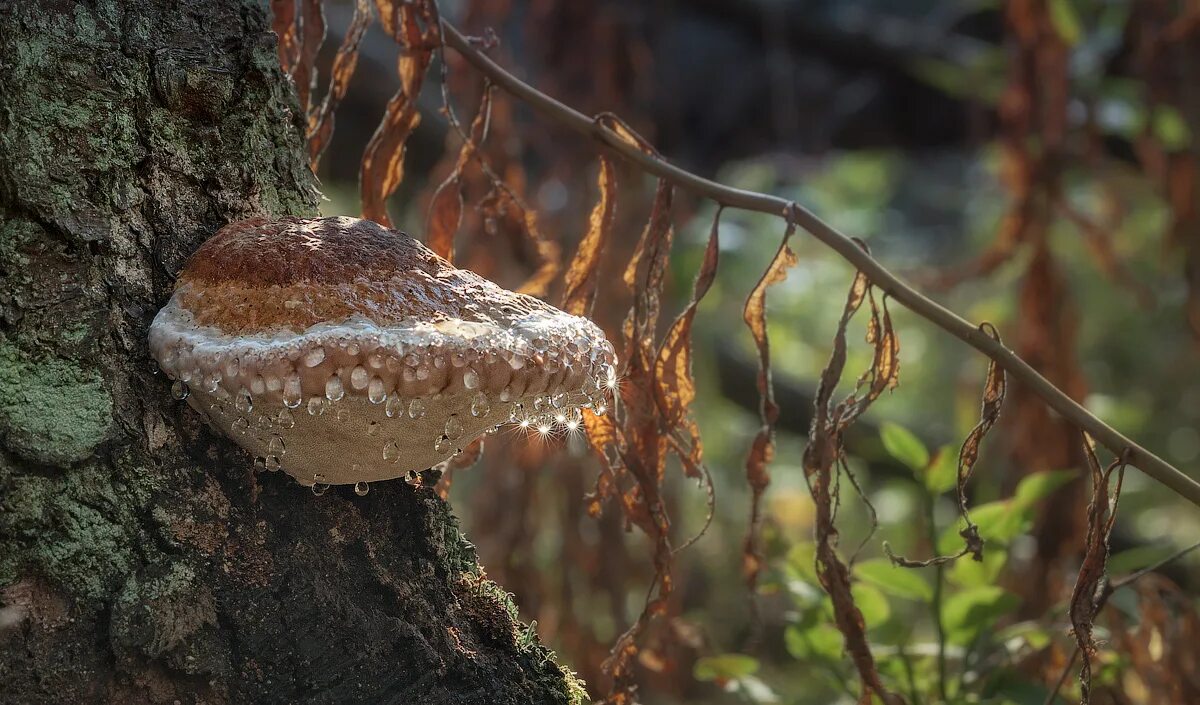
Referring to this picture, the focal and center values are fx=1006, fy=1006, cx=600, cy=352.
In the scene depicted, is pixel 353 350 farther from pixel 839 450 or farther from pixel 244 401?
pixel 839 450

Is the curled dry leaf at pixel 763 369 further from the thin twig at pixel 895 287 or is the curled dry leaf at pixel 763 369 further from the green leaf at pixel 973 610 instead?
the green leaf at pixel 973 610

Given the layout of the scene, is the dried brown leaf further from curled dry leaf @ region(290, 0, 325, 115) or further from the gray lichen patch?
the gray lichen patch

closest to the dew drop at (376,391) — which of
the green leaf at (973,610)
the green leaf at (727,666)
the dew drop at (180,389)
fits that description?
the dew drop at (180,389)

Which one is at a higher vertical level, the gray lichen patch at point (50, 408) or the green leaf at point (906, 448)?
the green leaf at point (906, 448)

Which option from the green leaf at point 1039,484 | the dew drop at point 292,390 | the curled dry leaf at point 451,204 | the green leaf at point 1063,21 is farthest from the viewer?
the green leaf at point 1063,21

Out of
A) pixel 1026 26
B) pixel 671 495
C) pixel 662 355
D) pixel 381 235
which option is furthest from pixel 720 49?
pixel 381 235

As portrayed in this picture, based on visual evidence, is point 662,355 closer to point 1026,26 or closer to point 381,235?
point 381,235
